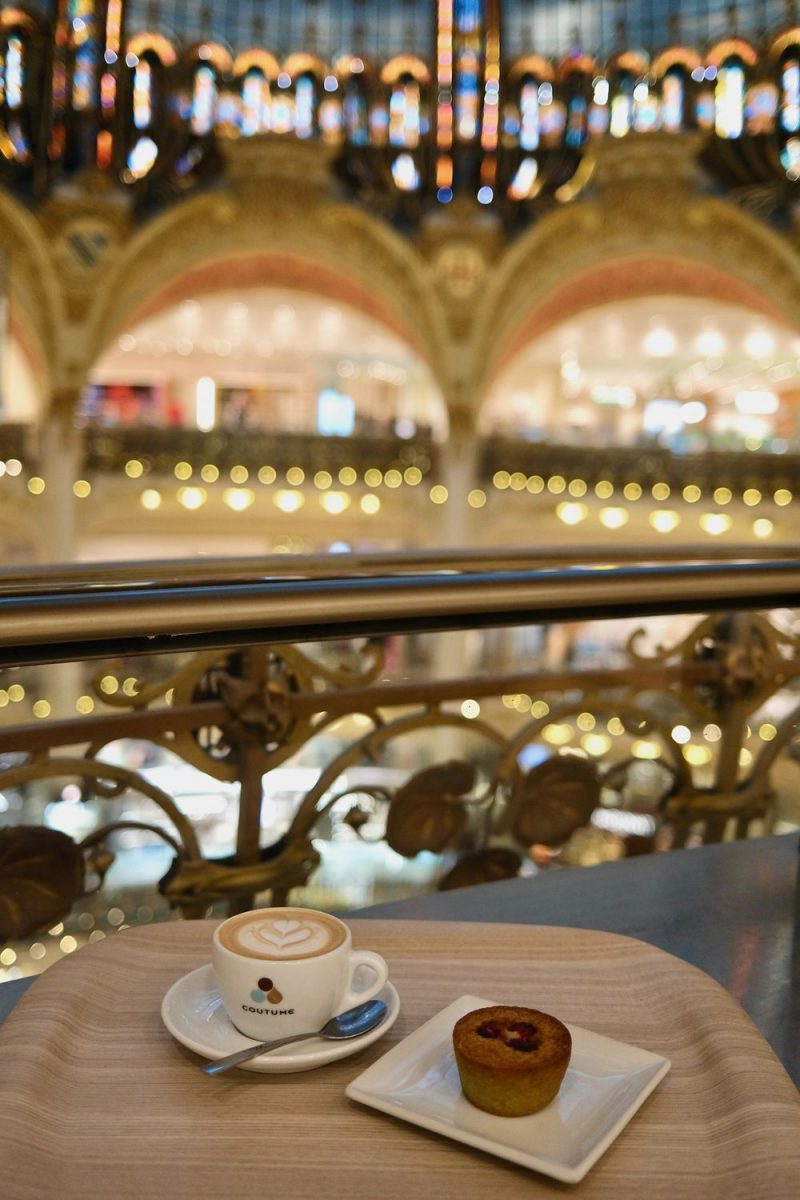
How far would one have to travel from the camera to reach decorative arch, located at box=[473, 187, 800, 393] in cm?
1414

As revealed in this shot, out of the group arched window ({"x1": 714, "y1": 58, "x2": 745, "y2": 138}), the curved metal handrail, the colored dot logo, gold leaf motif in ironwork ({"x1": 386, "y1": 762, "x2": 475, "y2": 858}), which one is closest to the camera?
the colored dot logo

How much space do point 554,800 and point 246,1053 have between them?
55.0 inches

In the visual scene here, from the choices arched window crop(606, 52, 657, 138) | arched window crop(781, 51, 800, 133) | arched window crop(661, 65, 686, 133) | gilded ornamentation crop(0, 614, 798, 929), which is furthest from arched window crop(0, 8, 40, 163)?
gilded ornamentation crop(0, 614, 798, 929)

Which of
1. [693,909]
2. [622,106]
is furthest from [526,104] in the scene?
[693,909]

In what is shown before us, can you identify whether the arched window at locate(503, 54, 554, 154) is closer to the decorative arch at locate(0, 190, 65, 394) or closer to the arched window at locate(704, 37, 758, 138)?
the arched window at locate(704, 37, 758, 138)

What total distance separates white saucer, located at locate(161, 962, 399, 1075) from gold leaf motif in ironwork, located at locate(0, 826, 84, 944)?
0.87 meters

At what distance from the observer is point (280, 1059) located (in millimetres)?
645

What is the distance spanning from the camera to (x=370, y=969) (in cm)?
75

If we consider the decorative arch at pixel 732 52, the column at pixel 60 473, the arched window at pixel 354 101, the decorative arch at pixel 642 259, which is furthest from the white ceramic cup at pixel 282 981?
the decorative arch at pixel 732 52

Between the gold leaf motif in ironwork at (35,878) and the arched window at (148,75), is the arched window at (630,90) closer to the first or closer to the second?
the arched window at (148,75)

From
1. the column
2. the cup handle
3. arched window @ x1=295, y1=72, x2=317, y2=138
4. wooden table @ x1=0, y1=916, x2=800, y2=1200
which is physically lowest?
wooden table @ x1=0, y1=916, x2=800, y2=1200

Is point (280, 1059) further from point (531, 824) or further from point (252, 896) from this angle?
point (531, 824)

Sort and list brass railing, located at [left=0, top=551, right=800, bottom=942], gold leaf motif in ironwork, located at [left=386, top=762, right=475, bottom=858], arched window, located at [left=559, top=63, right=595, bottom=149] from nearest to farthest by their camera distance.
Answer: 1. brass railing, located at [left=0, top=551, right=800, bottom=942]
2. gold leaf motif in ironwork, located at [left=386, top=762, right=475, bottom=858]
3. arched window, located at [left=559, top=63, right=595, bottom=149]

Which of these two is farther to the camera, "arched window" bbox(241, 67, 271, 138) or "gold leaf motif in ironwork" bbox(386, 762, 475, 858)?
"arched window" bbox(241, 67, 271, 138)
